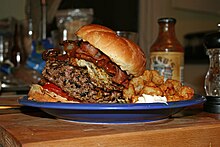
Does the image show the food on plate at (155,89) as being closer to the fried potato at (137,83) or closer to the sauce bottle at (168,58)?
the fried potato at (137,83)

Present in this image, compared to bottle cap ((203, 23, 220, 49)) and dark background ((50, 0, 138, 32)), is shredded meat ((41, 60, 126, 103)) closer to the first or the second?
bottle cap ((203, 23, 220, 49))

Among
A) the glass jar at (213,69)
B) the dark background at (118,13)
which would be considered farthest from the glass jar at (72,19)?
the glass jar at (213,69)

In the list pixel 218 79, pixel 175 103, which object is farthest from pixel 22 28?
pixel 175 103

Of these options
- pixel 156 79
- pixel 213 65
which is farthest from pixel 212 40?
pixel 156 79

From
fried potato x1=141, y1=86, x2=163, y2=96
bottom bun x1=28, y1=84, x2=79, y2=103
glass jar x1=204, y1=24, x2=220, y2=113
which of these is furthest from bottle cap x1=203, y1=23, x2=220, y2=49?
bottom bun x1=28, y1=84, x2=79, y2=103

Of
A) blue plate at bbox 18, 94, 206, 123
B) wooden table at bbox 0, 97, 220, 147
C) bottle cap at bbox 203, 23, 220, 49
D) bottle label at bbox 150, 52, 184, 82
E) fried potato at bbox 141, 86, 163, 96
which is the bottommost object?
wooden table at bbox 0, 97, 220, 147

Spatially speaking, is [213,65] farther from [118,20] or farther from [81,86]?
[118,20]

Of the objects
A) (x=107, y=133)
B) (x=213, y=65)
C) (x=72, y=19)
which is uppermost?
(x=72, y=19)
